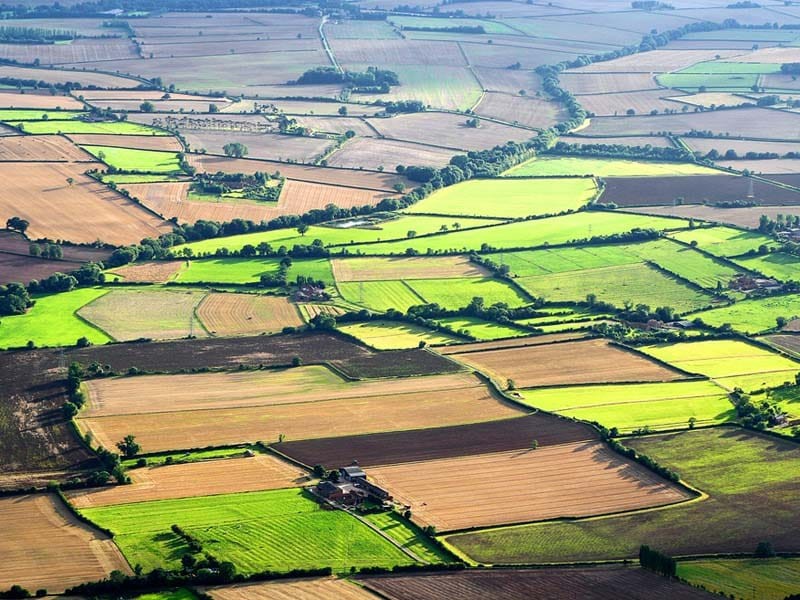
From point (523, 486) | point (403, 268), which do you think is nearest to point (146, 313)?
point (403, 268)

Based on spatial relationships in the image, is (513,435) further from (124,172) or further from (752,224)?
(124,172)

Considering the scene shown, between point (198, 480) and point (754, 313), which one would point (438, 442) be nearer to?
point (198, 480)

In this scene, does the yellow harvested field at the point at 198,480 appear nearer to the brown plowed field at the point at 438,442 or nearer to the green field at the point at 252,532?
the green field at the point at 252,532

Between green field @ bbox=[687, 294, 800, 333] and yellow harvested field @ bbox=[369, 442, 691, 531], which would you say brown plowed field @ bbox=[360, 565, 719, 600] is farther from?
green field @ bbox=[687, 294, 800, 333]

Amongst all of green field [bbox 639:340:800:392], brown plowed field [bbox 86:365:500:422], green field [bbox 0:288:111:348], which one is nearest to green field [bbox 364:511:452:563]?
brown plowed field [bbox 86:365:500:422]

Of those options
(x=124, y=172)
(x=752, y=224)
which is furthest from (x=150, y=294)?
(x=752, y=224)
